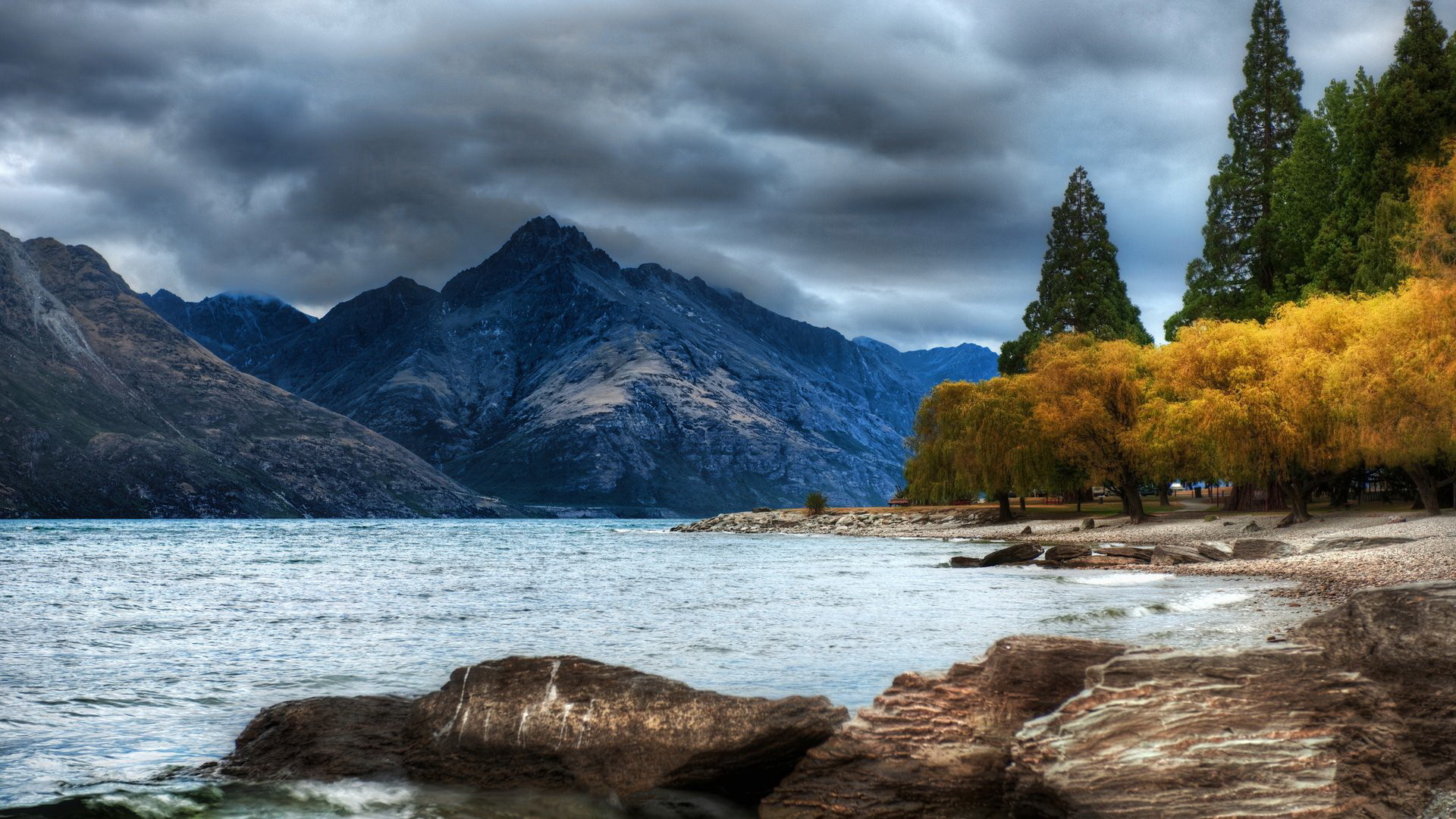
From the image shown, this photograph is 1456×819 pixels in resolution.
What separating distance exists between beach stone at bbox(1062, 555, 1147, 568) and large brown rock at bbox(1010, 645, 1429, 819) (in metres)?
33.4

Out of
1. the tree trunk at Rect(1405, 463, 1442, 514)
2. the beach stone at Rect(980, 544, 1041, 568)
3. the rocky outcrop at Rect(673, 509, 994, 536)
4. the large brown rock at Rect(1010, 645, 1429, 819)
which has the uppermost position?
the tree trunk at Rect(1405, 463, 1442, 514)

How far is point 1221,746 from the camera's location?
752cm

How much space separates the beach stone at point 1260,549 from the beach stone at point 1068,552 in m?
5.71

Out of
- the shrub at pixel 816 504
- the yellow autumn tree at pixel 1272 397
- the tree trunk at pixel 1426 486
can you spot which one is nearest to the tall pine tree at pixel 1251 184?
the yellow autumn tree at pixel 1272 397

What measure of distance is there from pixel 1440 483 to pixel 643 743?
153 feet

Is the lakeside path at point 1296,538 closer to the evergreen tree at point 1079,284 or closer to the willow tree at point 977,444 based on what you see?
the willow tree at point 977,444

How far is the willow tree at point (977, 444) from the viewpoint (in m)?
68.6

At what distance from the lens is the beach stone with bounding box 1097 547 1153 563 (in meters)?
39.8

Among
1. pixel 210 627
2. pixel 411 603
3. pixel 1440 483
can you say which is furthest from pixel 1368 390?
pixel 210 627

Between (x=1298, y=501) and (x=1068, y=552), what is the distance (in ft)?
50.4

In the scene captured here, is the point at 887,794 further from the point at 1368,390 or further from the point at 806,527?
the point at 806,527

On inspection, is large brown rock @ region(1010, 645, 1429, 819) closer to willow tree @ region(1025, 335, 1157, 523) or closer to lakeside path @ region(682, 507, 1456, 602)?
lakeside path @ region(682, 507, 1456, 602)

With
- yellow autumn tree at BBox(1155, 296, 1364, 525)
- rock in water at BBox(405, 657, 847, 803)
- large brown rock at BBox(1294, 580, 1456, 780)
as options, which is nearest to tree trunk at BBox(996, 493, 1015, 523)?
yellow autumn tree at BBox(1155, 296, 1364, 525)

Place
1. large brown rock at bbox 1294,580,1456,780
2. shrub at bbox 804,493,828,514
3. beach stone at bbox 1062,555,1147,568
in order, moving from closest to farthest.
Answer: large brown rock at bbox 1294,580,1456,780, beach stone at bbox 1062,555,1147,568, shrub at bbox 804,493,828,514
